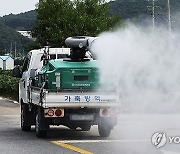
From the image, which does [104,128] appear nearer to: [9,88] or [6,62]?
[9,88]

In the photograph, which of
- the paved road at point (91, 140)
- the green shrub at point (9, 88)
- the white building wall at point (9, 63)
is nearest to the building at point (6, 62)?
the white building wall at point (9, 63)

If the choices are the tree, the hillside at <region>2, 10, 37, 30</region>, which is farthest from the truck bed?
the hillside at <region>2, 10, 37, 30</region>

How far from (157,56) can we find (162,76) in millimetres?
483

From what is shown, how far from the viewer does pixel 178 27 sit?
561 inches

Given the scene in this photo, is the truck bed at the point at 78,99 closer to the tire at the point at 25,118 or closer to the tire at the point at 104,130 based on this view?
the tire at the point at 104,130

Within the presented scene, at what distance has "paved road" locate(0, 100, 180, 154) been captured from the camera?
13.6 metres

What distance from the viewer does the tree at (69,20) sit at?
172 feet

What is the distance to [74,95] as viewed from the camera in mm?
15797

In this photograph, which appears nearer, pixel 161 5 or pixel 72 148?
pixel 72 148

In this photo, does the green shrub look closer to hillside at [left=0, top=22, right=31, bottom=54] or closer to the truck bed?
the truck bed

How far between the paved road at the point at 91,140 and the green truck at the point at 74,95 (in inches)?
19.2

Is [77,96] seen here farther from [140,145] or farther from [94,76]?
[140,145]

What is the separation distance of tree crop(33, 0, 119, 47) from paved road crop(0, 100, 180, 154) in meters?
31.3

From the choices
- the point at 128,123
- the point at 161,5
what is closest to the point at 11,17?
the point at 161,5
